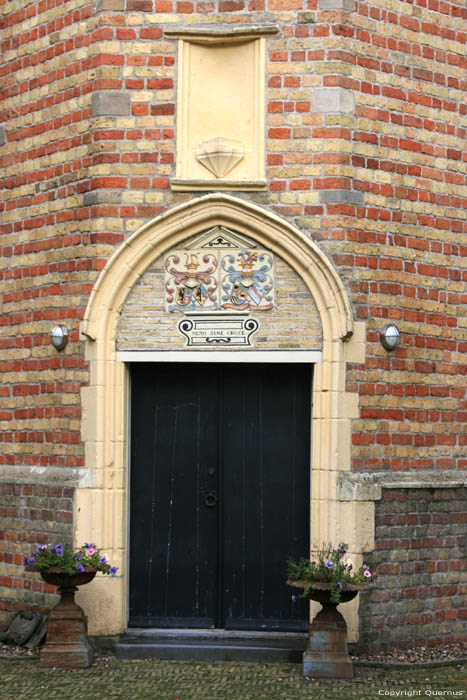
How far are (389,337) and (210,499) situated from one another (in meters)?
1.98

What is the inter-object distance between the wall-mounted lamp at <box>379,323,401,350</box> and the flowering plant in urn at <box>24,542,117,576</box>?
2802 millimetres

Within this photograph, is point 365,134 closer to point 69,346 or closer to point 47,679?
point 69,346

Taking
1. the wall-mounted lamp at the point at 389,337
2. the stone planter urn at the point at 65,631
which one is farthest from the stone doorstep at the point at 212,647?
the wall-mounted lamp at the point at 389,337

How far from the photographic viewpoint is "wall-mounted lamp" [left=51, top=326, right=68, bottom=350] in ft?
27.4

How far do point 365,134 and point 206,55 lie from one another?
4.78ft

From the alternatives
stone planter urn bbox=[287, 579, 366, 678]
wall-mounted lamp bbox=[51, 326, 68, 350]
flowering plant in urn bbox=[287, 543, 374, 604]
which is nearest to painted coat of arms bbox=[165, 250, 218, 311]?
wall-mounted lamp bbox=[51, 326, 68, 350]

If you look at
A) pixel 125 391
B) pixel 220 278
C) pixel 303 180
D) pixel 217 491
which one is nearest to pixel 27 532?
pixel 125 391

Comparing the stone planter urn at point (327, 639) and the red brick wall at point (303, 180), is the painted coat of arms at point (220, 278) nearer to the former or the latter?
the red brick wall at point (303, 180)

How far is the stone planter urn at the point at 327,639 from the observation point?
7344 mm

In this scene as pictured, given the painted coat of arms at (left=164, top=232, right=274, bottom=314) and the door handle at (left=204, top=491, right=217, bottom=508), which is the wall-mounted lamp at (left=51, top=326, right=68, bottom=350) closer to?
the painted coat of arms at (left=164, top=232, right=274, bottom=314)

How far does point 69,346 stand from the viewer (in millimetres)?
8375

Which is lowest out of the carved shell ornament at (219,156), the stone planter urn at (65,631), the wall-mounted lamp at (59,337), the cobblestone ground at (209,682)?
the cobblestone ground at (209,682)

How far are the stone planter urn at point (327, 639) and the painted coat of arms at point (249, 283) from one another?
7.38ft

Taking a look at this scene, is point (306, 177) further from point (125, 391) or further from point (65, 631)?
point (65, 631)
